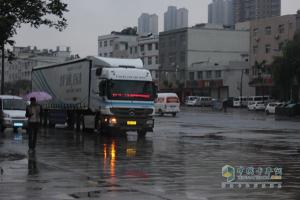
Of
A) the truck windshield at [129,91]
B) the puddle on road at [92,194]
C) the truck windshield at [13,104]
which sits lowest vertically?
the puddle on road at [92,194]

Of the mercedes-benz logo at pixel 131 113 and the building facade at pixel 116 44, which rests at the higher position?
the building facade at pixel 116 44

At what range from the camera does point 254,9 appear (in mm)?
188625

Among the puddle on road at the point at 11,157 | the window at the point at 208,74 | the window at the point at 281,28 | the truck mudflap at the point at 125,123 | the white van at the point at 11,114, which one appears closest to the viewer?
the puddle on road at the point at 11,157

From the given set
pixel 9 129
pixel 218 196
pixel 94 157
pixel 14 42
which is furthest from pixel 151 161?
pixel 9 129

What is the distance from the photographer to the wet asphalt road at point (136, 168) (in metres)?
11.4

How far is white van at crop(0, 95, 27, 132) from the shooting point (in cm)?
3083

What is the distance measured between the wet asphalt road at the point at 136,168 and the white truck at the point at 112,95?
3.10 metres

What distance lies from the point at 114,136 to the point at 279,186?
57.0 feet

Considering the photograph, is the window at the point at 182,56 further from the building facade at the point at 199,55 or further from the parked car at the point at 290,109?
the parked car at the point at 290,109

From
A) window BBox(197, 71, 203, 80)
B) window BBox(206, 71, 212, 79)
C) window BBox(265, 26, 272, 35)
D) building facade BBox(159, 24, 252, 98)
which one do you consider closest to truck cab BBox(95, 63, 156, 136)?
window BBox(265, 26, 272, 35)

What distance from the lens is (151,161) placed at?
17594mm

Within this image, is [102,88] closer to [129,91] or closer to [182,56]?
[129,91]

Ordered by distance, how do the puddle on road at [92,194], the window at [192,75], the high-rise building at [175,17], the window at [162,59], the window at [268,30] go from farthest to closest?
the high-rise building at [175,17], the window at [162,59], the window at [192,75], the window at [268,30], the puddle on road at [92,194]

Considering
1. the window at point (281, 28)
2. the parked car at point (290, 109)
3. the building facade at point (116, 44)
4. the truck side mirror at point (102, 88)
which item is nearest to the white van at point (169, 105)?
the parked car at point (290, 109)
